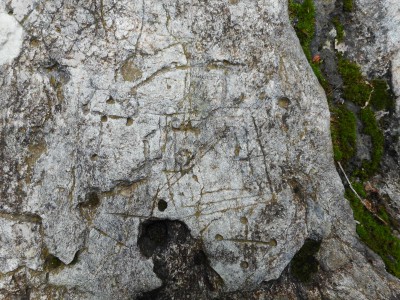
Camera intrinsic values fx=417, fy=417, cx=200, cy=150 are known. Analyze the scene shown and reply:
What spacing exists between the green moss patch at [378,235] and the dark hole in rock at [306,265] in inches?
38.8

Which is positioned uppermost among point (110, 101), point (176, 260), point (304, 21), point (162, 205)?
point (304, 21)

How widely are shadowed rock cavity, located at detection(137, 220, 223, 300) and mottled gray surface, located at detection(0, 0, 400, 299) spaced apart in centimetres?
12

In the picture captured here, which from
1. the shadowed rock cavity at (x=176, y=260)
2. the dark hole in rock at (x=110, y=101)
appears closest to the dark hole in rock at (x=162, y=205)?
the shadowed rock cavity at (x=176, y=260)

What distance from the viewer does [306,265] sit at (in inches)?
271

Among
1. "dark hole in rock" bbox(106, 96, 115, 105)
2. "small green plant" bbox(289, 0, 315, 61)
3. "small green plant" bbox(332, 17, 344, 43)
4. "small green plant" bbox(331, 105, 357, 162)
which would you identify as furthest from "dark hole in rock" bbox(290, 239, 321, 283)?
"dark hole in rock" bbox(106, 96, 115, 105)

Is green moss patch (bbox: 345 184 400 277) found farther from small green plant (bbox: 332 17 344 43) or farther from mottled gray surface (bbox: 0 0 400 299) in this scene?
small green plant (bbox: 332 17 344 43)

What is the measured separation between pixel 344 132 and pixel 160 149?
3235 millimetres

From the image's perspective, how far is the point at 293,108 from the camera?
679 centimetres

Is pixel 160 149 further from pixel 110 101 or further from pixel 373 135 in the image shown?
pixel 373 135

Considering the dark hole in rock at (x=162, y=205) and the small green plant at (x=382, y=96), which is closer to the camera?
the dark hole in rock at (x=162, y=205)

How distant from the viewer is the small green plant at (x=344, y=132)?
7281 mm

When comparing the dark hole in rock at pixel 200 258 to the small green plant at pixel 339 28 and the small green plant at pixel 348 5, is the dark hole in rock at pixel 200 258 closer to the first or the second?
the small green plant at pixel 339 28

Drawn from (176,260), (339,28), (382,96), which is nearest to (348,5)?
(339,28)

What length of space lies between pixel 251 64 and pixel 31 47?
345cm
